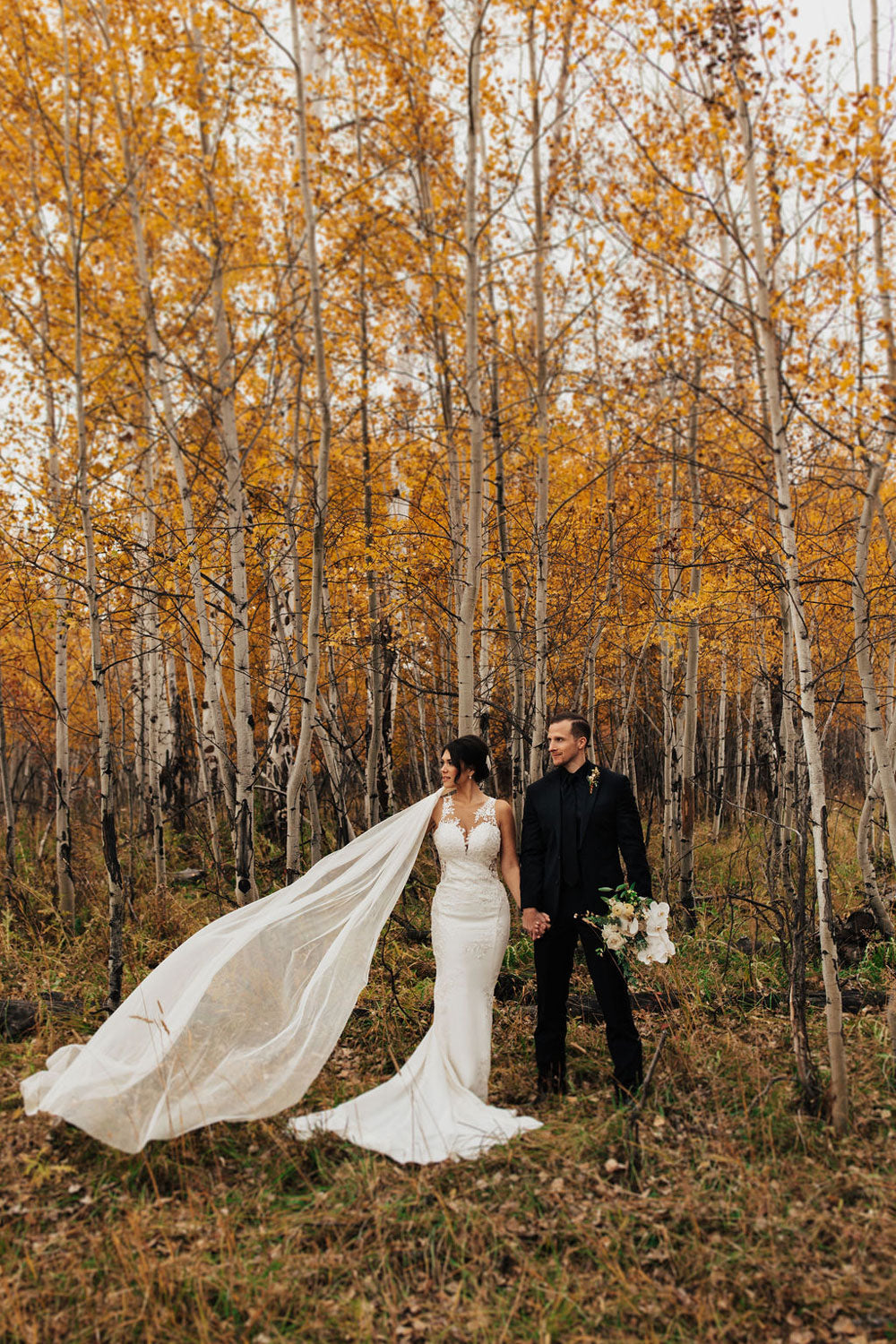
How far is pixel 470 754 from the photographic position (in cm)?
461

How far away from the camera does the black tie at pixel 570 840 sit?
14.1ft

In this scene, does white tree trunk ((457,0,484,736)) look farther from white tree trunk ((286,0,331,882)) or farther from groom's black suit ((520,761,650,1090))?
groom's black suit ((520,761,650,1090))

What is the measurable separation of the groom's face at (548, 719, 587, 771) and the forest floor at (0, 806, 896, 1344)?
1.50m

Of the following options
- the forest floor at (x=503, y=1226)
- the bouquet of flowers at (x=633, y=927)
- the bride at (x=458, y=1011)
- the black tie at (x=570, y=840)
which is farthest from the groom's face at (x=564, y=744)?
the forest floor at (x=503, y=1226)

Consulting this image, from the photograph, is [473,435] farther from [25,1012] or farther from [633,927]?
[25,1012]

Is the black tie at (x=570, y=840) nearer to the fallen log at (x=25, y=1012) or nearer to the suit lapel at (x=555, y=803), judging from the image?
the suit lapel at (x=555, y=803)

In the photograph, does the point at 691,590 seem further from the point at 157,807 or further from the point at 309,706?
the point at 157,807

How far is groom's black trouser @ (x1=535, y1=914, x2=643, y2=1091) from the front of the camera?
13.6 ft

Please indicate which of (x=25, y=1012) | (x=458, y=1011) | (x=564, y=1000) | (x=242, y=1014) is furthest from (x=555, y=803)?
(x=25, y=1012)

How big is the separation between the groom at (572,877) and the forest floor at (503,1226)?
0.89ft

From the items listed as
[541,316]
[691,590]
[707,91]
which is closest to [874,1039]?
[691,590]

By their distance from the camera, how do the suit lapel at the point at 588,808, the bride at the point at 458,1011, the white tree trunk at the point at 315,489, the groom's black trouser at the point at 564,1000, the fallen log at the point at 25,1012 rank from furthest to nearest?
1. the white tree trunk at the point at 315,489
2. the fallen log at the point at 25,1012
3. the suit lapel at the point at 588,808
4. the groom's black trouser at the point at 564,1000
5. the bride at the point at 458,1011

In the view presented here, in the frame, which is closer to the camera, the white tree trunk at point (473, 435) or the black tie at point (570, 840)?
the black tie at point (570, 840)

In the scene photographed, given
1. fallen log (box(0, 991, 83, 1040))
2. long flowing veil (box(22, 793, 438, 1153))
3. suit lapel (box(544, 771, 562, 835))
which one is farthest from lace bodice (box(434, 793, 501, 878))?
fallen log (box(0, 991, 83, 1040))
